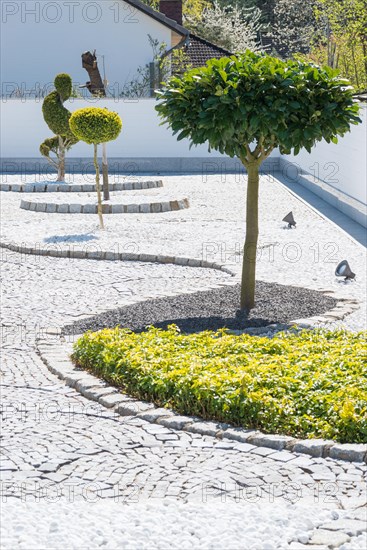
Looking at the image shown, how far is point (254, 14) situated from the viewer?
166 feet

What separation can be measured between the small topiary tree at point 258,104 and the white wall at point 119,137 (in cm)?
1981

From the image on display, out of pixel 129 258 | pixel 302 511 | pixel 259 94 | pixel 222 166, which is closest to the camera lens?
pixel 302 511

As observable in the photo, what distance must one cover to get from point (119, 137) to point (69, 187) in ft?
22.4

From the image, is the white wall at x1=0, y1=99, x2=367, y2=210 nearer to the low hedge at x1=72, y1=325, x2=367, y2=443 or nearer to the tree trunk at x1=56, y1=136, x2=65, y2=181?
the tree trunk at x1=56, y1=136, x2=65, y2=181

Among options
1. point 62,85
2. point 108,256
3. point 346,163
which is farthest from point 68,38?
point 108,256

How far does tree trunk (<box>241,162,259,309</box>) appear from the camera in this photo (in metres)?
10.6

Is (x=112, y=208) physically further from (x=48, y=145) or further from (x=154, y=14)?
(x=154, y=14)

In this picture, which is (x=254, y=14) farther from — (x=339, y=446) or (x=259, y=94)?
(x=339, y=446)

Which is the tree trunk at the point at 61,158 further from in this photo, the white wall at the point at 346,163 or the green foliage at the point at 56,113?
the white wall at the point at 346,163

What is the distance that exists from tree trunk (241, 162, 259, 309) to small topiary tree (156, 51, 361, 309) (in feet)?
1.96

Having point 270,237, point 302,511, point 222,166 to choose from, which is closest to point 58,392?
point 302,511

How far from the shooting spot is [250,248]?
10.6 m

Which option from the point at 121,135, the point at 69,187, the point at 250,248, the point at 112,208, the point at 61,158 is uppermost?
the point at 121,135

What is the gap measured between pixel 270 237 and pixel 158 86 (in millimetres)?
16800
